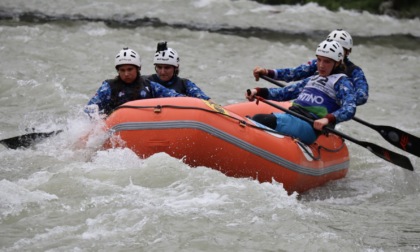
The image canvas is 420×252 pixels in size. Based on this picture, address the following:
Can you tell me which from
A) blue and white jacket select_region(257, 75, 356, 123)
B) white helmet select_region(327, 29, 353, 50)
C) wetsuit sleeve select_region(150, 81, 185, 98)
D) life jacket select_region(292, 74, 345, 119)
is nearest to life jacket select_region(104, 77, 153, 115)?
wetsuit sleeve select_region(150, 81, 185, 98)

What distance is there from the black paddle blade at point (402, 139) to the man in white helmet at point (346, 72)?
0.41 m

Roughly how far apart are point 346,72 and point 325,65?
0.82 meters

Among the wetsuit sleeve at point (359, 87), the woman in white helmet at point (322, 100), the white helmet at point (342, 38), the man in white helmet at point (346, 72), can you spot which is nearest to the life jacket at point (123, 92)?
the woman in white helmet at point (322, 100)

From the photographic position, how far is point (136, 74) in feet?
25.6

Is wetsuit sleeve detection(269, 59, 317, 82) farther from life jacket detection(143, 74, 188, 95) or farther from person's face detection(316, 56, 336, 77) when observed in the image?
life jacket detection(143, 74, 188, 95)

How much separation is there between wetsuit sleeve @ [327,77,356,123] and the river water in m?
0.83

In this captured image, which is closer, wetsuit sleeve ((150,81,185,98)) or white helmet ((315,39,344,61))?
white helmet ((315,39,344,61))

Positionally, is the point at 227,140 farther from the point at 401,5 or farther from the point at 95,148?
the point at 401,5

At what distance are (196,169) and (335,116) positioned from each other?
173 cm

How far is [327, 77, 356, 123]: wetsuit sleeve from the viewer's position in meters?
7.55

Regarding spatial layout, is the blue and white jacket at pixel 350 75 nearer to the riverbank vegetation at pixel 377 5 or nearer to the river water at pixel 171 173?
the river water at pixel 171 173

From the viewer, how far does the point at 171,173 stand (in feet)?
21.5

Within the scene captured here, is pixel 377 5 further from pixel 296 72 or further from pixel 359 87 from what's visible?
pixel 359 87

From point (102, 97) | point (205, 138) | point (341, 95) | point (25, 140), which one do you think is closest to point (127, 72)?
point (102, 97)
